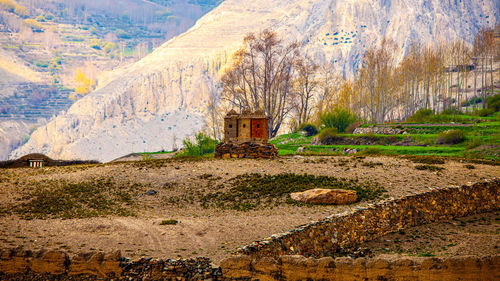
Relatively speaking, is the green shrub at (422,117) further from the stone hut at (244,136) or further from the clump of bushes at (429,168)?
the clump of bushes at (429,168)

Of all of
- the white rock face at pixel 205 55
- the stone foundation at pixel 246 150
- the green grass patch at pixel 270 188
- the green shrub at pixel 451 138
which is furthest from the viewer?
the white rock face at pixel 205 55

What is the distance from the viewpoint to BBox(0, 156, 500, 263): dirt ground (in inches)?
427

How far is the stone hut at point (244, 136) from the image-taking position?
24.3 m

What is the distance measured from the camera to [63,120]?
79.4 meters

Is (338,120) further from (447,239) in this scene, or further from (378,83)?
(447,239)

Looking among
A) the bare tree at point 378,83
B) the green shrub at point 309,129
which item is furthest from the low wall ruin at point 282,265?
the bare tree at point 378,83

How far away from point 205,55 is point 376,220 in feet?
296

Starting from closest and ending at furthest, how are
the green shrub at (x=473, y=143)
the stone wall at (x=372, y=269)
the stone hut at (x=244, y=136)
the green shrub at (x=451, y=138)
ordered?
the stone wall at (x=372, y=269)
the stone hut at (x=244, y=136)
the green shrub at (x=473, y=143)
the green shrub at (x=451, y=138)

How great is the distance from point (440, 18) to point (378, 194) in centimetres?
10301

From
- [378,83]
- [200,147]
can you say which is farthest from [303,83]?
[200,147]

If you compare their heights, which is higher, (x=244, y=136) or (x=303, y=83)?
(x=303, y=83)

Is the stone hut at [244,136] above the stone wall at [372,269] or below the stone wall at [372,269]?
above

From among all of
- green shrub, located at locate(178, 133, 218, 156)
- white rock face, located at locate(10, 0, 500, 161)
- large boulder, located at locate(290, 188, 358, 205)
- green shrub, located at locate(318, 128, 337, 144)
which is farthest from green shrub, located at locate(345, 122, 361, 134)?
white rock face, located at locate(10, 0, 500, 161)

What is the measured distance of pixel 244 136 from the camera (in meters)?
24.9
